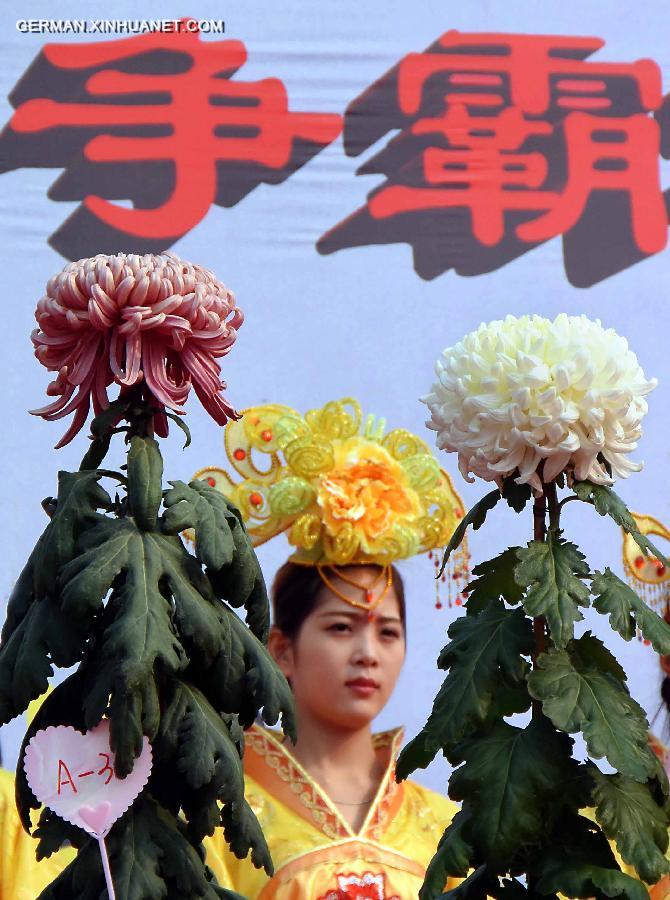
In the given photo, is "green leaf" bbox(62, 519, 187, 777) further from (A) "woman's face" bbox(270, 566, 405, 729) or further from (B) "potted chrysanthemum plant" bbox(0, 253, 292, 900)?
(A) "woman's face" bbox(270, 566, 405, 729)

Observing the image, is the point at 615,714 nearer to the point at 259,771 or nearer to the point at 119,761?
→ the point at 119,761

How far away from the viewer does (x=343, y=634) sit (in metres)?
3.02

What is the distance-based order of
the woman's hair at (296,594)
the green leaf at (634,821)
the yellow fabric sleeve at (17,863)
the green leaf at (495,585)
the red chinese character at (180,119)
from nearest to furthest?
1. the green leaf at (634,821)
2. the green leaf at (495,585)
3. the yellow fabric sleeve at (17,863)
4. the woman's hair at (296,594)
5. the red chinese character at (180,119)

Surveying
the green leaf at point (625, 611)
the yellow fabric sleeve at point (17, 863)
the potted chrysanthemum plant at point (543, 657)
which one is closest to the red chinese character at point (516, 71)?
the yellow fabric sleeve at point (17, 863)

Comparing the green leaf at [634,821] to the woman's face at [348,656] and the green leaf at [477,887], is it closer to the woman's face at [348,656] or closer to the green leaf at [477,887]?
the green leaf at [477,887]

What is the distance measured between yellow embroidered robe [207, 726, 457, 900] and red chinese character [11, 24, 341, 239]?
1185 mm

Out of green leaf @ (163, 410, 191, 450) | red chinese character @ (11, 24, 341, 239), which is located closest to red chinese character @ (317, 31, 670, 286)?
red chinese character @ (11, 24, 341, 239)

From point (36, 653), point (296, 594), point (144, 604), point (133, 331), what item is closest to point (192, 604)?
point (144, 604)

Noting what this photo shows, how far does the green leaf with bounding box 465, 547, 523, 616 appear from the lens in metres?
1.93

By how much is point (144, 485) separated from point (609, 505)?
0.50 metres

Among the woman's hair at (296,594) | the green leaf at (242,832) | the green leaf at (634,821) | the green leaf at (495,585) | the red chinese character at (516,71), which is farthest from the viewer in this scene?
the red chinese character at (516,71)

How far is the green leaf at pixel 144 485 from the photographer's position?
5.95 feet

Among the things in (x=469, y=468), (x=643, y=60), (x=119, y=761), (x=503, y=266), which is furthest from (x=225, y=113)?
(x=119, y=761)

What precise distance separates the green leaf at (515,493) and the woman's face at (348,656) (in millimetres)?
1134
